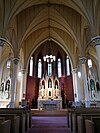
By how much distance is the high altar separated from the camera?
21.0 meters

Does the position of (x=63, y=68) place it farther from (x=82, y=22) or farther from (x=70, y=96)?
(x=82, y=22)

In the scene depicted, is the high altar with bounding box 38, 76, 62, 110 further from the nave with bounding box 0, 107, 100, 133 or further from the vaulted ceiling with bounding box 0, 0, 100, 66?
the nave with bounding box 0, 107, 100, 133

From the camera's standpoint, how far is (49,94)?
2345 cm

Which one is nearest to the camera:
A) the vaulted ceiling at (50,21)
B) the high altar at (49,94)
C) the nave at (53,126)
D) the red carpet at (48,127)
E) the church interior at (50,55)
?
the nave at (53,126)

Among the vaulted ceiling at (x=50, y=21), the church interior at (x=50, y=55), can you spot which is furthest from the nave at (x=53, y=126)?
the vaulted ceiling at (x=50, y=21)

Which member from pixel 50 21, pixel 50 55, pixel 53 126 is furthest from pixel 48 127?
pixel 50 21

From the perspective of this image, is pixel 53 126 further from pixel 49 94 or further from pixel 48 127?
pixel 49 94

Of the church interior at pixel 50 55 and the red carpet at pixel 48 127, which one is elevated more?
the church interior at pixel 50 55

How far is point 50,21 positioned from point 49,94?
11.7 meters

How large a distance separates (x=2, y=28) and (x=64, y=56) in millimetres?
17180

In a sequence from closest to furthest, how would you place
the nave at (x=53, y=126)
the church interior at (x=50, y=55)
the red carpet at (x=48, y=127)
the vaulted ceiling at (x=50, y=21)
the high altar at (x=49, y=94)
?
the nave at (x=53, y=126) < the red carpet at (x=48, y=127) < the vaulted ceiling at (x=50, y=21) < the church interior at (x=50, y=55) < the high altar at (x=49, y=94)

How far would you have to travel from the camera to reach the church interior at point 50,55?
39.3ft

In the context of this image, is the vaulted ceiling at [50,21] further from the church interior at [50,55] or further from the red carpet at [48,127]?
the red carpet at [48,127]

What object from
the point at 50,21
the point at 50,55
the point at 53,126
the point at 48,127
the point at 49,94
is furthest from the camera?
the point at 49,94
